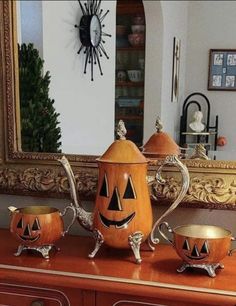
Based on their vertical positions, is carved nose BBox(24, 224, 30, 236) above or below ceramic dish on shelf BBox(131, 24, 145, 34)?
below

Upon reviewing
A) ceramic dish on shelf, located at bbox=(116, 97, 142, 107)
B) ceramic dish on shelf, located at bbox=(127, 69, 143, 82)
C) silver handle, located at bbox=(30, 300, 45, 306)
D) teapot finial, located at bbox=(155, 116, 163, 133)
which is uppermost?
ceramic dish on shelf, located at bbox=(127, 69, 143, 82)

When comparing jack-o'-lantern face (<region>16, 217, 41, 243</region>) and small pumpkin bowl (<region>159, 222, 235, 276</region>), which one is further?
jack-o'-lantern face (<region>16, 217, 41, 243</region>)

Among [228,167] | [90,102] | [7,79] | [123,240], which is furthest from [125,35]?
[123,240]

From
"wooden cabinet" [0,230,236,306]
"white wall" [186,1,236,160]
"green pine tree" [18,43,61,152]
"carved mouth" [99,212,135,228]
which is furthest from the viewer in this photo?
"green pine tree" [18,43,61,152]

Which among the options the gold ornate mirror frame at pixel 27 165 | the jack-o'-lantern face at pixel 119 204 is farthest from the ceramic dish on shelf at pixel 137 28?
the jack-o'-lantern face at pixel 119 204

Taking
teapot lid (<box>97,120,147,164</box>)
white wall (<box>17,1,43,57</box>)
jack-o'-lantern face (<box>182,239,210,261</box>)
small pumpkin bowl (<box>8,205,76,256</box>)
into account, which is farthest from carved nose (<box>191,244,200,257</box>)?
white wall (<box>17,1,43,57</box>)

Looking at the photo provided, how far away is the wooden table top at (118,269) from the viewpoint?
905 mm

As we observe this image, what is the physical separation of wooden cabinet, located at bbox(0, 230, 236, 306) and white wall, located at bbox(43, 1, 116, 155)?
40 centimetres

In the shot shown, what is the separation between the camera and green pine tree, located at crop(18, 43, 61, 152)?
132 cm

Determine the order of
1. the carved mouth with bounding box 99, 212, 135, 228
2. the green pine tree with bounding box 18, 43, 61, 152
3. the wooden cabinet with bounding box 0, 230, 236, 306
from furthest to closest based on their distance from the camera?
the green pine tree with bounding box 18, 43, 61, 152 → the carved mouth with bounding box 99, 212, 135, 228 → the wooden cabinet with bounding box 0, 230, 236, 306

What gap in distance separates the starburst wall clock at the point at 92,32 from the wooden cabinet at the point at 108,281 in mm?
629

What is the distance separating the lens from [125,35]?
1.29 meters

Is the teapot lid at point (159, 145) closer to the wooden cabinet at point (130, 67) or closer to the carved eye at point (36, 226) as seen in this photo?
the wooden cabinet at point (130, 67)

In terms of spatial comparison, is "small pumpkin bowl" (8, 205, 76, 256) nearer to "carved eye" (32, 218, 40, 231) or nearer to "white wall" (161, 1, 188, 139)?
"carved eye" (32, 218, 40, 231)
